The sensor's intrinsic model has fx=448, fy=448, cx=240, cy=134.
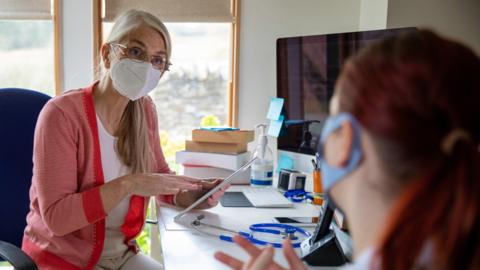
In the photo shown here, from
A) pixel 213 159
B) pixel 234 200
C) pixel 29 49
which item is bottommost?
pixel 234 200

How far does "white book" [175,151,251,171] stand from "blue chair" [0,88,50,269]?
0.61 metres

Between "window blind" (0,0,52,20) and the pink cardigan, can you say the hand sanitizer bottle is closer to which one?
the pink cardigan

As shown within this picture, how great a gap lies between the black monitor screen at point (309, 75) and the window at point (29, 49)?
1222 mm

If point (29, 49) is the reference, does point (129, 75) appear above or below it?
below

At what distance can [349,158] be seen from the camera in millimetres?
576

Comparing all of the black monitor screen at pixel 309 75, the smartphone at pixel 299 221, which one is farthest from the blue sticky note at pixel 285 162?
the smartphone at pixel 299 221

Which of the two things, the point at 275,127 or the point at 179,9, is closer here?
the point at 275,127

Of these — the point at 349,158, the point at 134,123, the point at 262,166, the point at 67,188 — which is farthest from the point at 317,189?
the point at 349,158

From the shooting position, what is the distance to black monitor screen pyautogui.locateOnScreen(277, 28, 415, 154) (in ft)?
5.88

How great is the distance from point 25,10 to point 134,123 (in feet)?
3.75

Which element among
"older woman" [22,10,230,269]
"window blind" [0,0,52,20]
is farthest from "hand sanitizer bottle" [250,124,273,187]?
"window blind" [0,0,52,20]

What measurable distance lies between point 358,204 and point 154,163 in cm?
125

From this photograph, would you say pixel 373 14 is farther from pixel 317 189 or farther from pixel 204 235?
pixel 204 235

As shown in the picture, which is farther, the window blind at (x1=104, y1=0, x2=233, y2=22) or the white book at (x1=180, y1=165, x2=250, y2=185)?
the window blind at (x1=104, y1=0, x2=233, y2=22)
